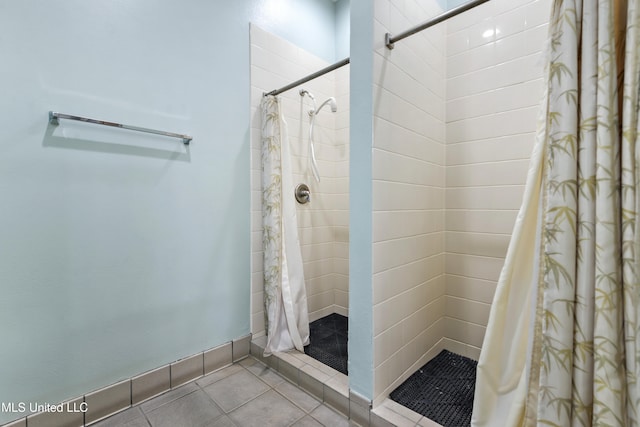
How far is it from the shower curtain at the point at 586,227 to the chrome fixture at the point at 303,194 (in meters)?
1.38

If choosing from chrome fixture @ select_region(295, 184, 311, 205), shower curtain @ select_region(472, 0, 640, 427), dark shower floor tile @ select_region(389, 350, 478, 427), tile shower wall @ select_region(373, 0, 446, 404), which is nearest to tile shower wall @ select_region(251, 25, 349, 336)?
chrome fixture @ select_region(295, 184, 311, 205)

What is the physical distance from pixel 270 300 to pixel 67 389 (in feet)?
2.98

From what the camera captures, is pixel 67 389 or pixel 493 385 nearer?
pixel 493 385

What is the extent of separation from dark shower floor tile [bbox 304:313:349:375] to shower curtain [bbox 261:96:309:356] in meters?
0.09

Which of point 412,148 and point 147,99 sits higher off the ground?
point 147,99

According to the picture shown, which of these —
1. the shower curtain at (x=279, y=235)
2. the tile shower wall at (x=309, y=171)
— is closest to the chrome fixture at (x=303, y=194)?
the tile shower wall at (x=309, y=171)

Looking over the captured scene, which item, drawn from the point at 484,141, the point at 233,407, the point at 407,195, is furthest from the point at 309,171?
the point at 233,407

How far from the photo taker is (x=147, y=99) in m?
1.31

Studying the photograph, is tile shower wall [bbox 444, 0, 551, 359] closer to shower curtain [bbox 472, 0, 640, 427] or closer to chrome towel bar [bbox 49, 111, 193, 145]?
shower curtain [bbox 472, 0, 640, 427]

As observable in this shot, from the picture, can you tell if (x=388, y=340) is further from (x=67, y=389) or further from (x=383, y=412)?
(x=67, y=389)

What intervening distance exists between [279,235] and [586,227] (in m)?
1.31

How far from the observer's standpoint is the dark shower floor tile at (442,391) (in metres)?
1.12

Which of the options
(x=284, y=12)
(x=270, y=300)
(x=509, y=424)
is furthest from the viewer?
(x=284, y=12)

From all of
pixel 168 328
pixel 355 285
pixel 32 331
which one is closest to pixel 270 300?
pixel 168 328
